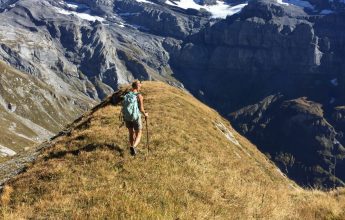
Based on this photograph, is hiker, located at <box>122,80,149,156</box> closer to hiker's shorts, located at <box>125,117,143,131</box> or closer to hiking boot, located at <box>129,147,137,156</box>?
hiker's shorts, located at <box>125,117,143,131</box>

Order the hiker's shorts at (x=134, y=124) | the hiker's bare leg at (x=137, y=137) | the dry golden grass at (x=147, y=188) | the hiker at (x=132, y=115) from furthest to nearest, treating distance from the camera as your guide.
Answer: the hiker's shorts at (x=134, y=124) < the hiker at (x=132, y=115) < the hiker's bare leg at (x=137, y=137) < the dry golden grass at (x=147, y=188)

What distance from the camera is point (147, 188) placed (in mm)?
15172

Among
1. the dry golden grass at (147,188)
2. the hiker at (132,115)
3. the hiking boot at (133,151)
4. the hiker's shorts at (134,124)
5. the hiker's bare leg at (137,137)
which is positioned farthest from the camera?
the hiker's shorts at (134,124)

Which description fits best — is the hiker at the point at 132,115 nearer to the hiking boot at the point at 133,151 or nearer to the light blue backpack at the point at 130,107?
the light blue backpack at the point at 130,107

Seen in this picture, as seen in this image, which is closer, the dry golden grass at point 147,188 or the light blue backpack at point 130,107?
the dry golden grass at point 147,188

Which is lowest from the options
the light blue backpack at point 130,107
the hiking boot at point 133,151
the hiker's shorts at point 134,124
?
the hiking boot at point 133,151

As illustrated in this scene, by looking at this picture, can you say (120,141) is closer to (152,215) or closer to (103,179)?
(103,179)

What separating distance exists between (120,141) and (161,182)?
30.5ft

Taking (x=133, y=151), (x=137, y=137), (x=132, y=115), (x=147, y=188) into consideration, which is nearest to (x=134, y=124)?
(x=132, y=115)

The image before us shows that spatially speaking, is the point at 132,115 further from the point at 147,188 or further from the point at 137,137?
the point at 147,188

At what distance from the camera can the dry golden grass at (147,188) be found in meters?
13.2

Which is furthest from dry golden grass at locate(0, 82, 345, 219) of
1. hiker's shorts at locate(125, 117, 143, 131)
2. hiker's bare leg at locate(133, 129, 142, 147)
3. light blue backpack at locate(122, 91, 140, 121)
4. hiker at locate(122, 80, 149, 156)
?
light blue backpack at locate(122, 91, 140, 121)

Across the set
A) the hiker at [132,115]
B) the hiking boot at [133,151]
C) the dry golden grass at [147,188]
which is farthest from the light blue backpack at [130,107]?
the dry golden grass at [147,188]

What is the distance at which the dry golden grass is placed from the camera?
13.2 metres
